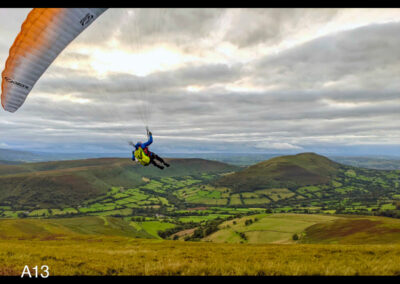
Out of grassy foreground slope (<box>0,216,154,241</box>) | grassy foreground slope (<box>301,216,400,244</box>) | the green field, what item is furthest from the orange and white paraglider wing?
the green field

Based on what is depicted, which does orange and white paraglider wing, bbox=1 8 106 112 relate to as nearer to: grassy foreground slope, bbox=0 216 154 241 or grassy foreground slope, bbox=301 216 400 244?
grassy foreground slope, bbox=301 216 400 244

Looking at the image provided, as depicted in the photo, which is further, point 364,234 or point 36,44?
point 364,234

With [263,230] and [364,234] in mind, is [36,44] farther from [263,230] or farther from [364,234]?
[263,230]

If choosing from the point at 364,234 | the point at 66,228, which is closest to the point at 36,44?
the point at 364,234

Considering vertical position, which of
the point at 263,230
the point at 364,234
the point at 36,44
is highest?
the point at 36,44

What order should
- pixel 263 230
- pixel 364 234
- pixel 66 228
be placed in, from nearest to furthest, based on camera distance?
pixel 364 234, pixel 263 230, pixel 66 228

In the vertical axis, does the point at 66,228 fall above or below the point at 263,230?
below

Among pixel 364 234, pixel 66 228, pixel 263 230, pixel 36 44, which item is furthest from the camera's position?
pixel 66 228

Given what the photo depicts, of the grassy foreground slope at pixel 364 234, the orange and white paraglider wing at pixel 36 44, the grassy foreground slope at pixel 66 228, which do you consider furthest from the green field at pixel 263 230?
the orange and white paraglider wing at pixel 36 44
